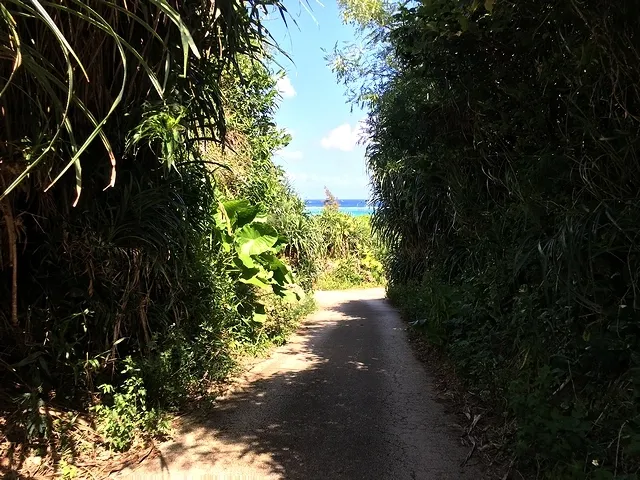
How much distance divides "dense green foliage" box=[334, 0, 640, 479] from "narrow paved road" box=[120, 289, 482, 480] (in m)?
0.58

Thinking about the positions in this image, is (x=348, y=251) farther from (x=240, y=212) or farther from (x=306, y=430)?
(x=306, y=430)

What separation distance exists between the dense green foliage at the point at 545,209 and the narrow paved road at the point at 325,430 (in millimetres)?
576

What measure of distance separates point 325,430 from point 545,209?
7.62ft

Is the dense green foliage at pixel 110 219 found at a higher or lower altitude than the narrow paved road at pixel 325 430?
higher

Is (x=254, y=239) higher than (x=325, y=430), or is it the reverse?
(x=254, y=239)

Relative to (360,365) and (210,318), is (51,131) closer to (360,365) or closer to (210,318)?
(210,318)

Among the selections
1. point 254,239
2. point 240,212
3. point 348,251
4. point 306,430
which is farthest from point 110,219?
point 348,251

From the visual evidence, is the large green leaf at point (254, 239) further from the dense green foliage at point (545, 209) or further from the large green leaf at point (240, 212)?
the dense green foliage at point (545, 209)

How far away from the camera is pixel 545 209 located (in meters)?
3.16

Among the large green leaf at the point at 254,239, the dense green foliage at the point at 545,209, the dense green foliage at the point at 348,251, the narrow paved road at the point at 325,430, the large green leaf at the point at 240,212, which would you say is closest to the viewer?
the dense green foliage at the point at 545,209

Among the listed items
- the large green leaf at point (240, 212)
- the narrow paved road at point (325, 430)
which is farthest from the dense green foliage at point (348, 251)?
the narrow paved road at point (325, 430)

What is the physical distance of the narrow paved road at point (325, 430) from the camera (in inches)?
123

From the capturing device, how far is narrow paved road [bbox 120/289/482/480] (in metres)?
3.12

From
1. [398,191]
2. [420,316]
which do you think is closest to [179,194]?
[420,316]
